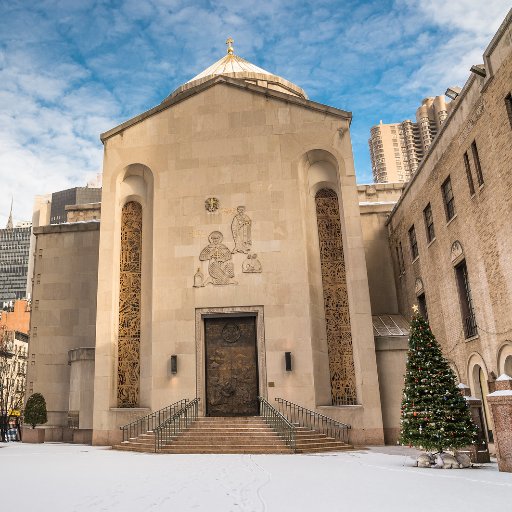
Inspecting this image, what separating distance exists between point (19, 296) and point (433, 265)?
148240 mm

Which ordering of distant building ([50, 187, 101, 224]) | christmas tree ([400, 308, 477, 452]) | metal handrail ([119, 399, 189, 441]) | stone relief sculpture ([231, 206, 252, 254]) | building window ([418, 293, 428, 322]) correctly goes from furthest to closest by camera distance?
1. distant building ([50, 187, 101, 224])
2. building window ([418, 293, 428, 322])
3. stone relief sculpture ([231, 206, 252, 254])
4. metal handrail ([119, 399, 189, 441])
5. christmas tree ([400, 308, 477, 452])

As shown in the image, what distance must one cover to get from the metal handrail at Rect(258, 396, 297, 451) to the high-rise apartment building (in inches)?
3228

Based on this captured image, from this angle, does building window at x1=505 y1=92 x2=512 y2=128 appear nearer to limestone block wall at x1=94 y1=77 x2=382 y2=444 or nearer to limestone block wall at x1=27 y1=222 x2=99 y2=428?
limestone block wall at x1=94 y1=77 x2=382 y2=444

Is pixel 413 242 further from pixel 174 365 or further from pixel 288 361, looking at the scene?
pixel 174 365


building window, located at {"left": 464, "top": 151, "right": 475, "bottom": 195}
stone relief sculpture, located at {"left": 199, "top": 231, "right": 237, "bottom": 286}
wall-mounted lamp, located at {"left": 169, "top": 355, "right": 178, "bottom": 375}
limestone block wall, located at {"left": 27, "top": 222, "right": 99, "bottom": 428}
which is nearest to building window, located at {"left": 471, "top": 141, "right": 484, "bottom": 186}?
building window, located at {"left": 464, "top": 151, "right": 475, "bottom": 195}

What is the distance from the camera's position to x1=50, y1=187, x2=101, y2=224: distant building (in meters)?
131

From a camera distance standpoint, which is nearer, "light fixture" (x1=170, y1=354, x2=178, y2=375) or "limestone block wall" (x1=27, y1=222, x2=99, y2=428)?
"light fixture" (x1=170, y1=354, x2=178, y2=375)

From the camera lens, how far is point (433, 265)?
856 inches

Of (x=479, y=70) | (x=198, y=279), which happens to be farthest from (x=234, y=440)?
(x=479, y=70)

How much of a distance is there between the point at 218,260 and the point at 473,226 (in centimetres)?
977

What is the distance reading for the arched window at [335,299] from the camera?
20.2m

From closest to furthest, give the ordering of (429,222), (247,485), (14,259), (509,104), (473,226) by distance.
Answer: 1. (247,485)
2. (509,104)
3. (473,226)
4. (429,222)
5. (14,259)

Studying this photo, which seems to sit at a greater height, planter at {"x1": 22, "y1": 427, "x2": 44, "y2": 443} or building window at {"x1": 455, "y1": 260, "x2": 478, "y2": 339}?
building window at {"x1": 455, "y1": 260, "x2": 478, "y2": 339}

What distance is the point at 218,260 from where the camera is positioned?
21.2 metres
